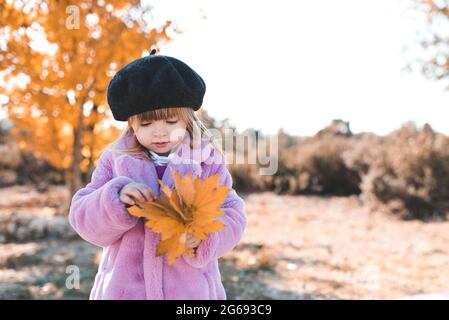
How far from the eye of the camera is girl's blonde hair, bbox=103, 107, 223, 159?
1.60m

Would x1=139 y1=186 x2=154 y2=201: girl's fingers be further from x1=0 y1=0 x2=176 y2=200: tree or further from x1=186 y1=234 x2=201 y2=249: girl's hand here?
x1=0 y1=0 x2=176 y2=200: tree

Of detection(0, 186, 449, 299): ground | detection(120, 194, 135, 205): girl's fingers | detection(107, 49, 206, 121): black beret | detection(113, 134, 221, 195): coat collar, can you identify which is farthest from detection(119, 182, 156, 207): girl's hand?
detection(0, 186, 449, 299): ground

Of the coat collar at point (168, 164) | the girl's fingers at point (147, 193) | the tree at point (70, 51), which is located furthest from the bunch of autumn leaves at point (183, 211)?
the tree at point (70, 51)

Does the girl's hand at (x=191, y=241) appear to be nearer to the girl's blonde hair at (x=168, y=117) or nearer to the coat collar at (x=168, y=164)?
the coat collar at (x=168, y=164)

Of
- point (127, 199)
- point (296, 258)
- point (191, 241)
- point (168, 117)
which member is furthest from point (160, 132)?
point (296, 258)

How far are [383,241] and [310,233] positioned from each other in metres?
0.93

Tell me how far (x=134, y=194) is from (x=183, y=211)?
174 mm

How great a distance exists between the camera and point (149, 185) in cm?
160

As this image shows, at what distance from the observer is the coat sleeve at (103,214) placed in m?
1.45

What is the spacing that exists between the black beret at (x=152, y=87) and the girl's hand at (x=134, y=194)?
0.27 meters

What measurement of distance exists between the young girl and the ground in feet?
7.12

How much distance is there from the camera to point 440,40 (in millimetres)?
10203

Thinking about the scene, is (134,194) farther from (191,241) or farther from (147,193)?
(191,241)
